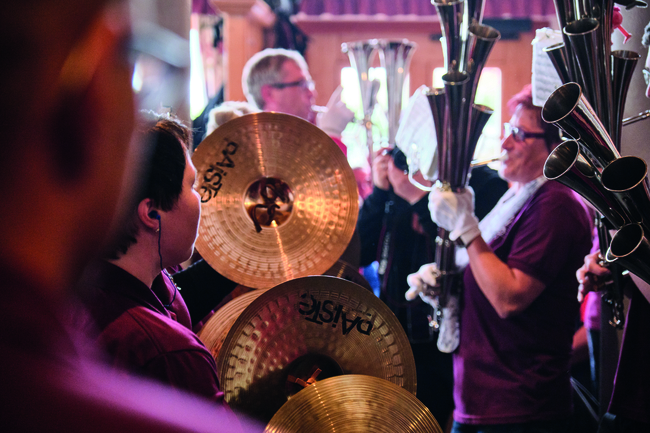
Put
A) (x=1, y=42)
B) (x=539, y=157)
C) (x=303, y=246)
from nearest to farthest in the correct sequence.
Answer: (x=1, y=42) → (x=303, y=246) → (x=539, y=157)

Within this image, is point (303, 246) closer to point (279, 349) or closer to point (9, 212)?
point (279, 349)

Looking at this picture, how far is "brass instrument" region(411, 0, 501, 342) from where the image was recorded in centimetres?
137

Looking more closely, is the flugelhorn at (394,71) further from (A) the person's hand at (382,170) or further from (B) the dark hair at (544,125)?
(B) the dark hair at (544,125)

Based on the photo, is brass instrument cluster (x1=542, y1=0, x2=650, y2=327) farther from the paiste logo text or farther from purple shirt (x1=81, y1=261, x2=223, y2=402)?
purple shirt (x1=81, y1=261, x2=223, y2=402)

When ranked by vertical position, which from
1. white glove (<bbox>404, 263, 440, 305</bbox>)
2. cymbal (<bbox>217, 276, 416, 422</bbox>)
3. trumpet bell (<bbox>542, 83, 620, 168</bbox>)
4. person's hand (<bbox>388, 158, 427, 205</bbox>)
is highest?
trumpet bell (<bbox>542, 83, 620, 168</bbox>)

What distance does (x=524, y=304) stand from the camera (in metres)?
Answer: 1.37

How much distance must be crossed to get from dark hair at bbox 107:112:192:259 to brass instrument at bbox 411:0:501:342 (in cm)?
79

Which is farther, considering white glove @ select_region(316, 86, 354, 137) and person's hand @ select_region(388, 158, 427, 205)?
white glove @ select_region(316, 86, 354, 137)

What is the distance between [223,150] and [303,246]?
1.10 ft

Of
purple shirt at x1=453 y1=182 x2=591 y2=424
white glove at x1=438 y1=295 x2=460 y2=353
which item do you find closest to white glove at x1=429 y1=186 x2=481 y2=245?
purple shirt at x1=453 y1=182 x2=591 y2=424

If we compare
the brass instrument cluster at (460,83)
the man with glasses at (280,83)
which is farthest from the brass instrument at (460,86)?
the man with glasses at (280,83)

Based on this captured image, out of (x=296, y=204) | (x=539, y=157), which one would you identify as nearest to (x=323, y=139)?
(x=296, y=204)

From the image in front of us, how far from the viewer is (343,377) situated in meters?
0.91

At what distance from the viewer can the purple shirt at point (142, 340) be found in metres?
0.75
